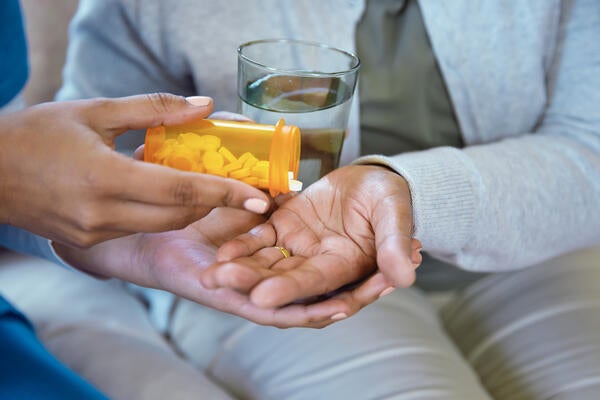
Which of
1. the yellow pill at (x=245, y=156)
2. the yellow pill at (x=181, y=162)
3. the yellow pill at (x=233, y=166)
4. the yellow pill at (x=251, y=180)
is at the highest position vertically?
the yellow pill at (x=181, y=162)

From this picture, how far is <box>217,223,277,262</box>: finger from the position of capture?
0.43 metres

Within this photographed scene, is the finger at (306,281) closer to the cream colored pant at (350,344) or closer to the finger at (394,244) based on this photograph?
the finger at (394,244)

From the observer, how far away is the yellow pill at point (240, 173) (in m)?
0.46

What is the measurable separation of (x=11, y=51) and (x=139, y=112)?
9.8 inches

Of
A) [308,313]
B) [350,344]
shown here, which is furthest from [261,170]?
[350,344]

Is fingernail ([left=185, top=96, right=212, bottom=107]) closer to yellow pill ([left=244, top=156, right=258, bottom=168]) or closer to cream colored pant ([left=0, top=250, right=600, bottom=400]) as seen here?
yellow pill ([left=244, top=156, right=258, bottom=168])

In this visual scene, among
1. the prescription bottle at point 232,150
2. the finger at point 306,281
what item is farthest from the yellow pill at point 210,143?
the finger at point 306,281

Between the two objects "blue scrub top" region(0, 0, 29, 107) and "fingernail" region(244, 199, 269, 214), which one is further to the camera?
"blue scrub top" region(0, 0, 29, 107)

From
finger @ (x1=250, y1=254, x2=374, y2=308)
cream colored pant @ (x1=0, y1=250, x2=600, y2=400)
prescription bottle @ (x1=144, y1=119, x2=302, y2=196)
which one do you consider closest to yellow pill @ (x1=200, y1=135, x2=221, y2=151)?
prescription bottle @ (x1=144, y1=119, x2=302, y2=196)

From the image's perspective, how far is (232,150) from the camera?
47 centimetres

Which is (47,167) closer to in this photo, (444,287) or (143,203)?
(143,203)

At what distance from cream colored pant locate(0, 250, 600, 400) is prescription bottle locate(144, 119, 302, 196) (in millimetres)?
221

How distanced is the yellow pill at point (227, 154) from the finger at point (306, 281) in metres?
0.10

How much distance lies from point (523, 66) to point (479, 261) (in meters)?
0.25
